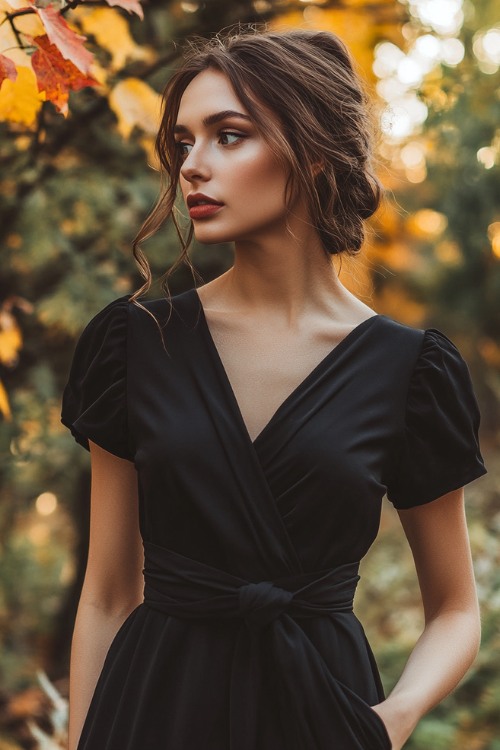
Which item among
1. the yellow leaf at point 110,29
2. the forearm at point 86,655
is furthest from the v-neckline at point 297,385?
the yellow leaf at point 110,29

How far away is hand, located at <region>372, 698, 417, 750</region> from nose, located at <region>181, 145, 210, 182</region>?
104cm

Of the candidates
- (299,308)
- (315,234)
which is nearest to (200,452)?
(299,308)

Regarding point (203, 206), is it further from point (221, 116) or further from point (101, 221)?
point (101, 221)

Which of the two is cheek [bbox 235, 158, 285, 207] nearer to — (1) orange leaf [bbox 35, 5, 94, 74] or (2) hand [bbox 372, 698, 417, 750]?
(1) orange leaf [bbox 35, 5, 94, 74]

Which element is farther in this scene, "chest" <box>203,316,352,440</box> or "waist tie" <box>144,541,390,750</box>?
"chest" <box>203,316,352,440</box>

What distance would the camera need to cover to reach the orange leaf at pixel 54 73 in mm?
2047

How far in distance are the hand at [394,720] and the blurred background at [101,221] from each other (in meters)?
1.00

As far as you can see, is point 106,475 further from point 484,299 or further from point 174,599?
point 484,299

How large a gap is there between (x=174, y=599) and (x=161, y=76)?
3.31 m

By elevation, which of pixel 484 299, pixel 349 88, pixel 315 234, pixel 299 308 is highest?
pixel 349 88

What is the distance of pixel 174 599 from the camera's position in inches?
71.8

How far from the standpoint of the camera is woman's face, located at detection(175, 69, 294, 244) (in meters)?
1.88

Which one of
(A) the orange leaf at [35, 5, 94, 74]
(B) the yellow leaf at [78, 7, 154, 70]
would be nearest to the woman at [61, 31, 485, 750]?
(A) the orange leaf at [35, 5, 94, 74]

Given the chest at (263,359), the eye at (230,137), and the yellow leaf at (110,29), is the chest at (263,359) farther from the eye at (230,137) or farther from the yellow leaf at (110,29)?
the yellow leaf at (110,29)
